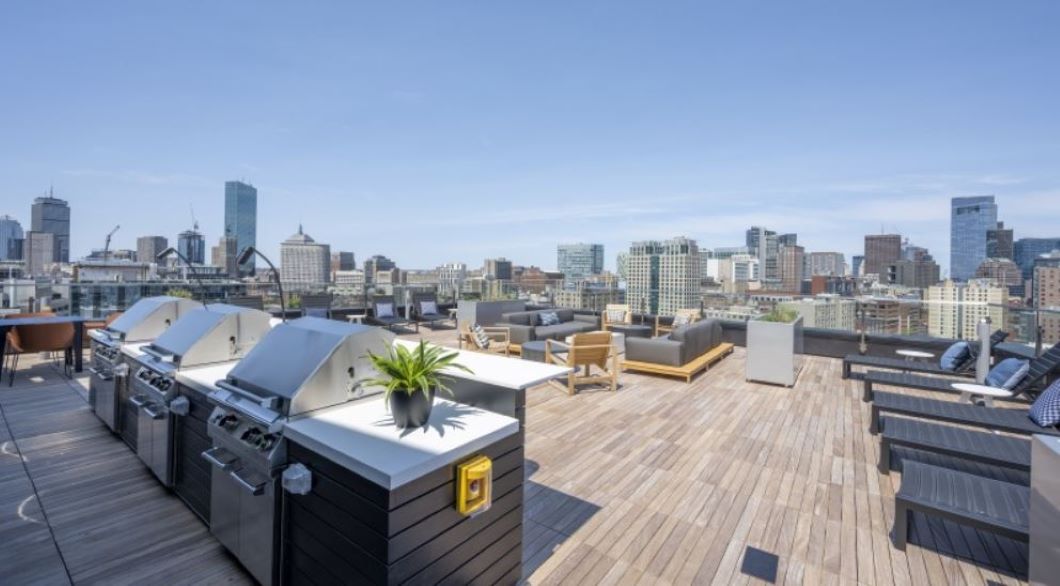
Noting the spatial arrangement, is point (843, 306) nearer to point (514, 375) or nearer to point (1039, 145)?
point (514, 375)

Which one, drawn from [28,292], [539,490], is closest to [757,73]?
[539,490]

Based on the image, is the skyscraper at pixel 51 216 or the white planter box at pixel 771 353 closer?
the white planter box at pixel 771 353

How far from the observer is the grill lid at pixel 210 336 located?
259 cm

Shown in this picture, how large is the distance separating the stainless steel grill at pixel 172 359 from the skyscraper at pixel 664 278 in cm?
823

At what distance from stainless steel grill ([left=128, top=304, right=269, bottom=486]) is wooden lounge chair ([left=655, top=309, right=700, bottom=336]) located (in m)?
7.32

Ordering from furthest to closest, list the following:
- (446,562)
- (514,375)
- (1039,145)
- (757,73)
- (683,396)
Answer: (1039,145)
(757,73)
(683,396)
(514,375)
(446,562)

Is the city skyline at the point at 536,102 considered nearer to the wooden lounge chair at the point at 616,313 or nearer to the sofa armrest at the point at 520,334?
the sofa armrest at the point at 520,334

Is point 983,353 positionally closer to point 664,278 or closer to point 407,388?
point 664,278

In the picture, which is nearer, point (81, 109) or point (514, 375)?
point (514, 375)

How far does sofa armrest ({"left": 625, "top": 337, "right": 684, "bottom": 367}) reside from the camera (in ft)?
19.6

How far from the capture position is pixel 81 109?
26.8 ft

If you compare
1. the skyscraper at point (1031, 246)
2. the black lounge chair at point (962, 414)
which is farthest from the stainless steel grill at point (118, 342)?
the skyscraper at point (1031, 246)

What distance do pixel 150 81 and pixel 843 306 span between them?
13.4 meters

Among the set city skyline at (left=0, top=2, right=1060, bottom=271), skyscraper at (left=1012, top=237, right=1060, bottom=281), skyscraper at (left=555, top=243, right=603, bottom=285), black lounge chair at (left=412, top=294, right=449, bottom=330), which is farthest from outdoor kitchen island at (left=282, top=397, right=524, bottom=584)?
skyscraper at (left=555, top=243, right=603, bottom=285)
